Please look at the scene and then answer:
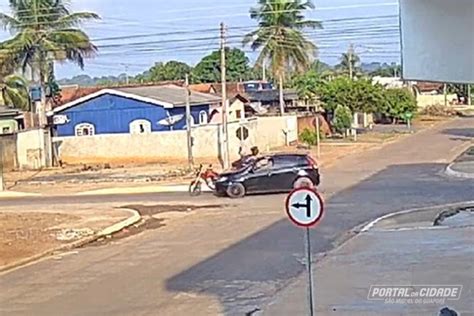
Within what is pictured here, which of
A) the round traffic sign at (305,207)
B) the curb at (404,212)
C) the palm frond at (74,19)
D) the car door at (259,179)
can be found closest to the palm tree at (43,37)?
the palm frond at (74,19)

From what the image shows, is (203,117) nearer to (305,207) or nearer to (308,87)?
(308,87)

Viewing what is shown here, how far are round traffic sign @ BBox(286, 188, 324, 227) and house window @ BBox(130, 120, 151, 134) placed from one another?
4748 cm

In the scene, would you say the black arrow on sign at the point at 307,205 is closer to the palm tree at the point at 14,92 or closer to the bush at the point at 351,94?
the palm tree at the point at 14,92

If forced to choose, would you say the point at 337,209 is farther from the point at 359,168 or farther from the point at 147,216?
the point at 359,168

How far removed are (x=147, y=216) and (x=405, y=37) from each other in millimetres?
24235

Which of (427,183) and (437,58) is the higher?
(437,58)

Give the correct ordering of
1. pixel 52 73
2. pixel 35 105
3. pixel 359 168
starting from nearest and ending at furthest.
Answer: pixel 359 168 < pixel 52 73 < pixel 35 105

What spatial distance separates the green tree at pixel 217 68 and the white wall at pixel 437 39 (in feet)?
345

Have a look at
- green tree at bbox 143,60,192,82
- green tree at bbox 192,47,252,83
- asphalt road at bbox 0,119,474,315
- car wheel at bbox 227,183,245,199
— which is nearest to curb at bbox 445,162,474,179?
asphalt road at bbox 0,119,474,315

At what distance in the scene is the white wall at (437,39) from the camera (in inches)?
206

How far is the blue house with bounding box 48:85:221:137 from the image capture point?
2357 inches

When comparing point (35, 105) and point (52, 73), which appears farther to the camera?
point (35, 105)

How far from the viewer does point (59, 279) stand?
730 inches

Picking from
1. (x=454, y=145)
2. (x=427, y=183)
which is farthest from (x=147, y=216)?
(x=454, y=145)
